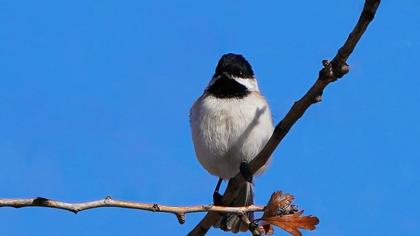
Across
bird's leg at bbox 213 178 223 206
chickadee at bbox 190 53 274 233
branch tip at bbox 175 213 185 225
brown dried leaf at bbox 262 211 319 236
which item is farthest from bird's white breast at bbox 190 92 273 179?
branch tip at bbox 175 213 185 225

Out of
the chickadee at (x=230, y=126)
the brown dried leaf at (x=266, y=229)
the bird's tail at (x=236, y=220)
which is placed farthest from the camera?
the chickadee at (x=230, y=126)

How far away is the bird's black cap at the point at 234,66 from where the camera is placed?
7.33 m

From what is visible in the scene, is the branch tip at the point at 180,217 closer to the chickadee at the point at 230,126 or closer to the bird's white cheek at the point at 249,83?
the chickadee at the point at 230,126

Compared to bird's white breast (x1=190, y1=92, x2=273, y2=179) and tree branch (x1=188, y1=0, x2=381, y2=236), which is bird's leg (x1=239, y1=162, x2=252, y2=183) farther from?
bird's white breast (x1=190, y1=92, x2=273, y2=179)

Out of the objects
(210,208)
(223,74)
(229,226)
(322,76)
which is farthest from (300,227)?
(223,74)

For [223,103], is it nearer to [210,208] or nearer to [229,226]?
[229,226]

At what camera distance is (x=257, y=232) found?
13.7 feet

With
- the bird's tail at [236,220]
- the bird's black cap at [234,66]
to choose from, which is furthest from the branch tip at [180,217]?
the bird's black cap at [234,66]

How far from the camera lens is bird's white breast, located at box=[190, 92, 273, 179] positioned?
6777 millimetres

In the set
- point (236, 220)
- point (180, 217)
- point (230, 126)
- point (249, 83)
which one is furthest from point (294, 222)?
point (249, 83)

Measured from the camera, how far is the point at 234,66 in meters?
7.36

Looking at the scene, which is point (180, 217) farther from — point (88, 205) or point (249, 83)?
point (249, 83)

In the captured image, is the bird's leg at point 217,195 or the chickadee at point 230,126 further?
the bird's leg at point 217,195

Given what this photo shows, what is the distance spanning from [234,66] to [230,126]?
82cm
